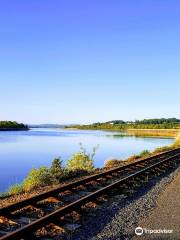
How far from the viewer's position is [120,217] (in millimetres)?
9805

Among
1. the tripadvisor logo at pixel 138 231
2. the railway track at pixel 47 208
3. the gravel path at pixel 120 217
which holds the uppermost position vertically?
the railway track at pixel 47 208

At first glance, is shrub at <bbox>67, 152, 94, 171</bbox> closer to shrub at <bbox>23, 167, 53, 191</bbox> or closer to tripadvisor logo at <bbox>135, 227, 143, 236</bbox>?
shrub at <bbox>23, 167, 53, 191</bbox>


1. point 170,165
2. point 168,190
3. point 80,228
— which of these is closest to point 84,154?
point 170,165

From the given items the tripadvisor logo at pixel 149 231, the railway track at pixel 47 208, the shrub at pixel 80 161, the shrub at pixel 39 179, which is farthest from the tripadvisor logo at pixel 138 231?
the shrub at pixel 80 161

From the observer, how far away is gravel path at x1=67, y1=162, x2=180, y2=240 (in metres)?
8.16

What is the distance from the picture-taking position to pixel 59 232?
8445 mm

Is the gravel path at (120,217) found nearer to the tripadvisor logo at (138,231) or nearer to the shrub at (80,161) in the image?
the tripadvisor logo at (138,231)

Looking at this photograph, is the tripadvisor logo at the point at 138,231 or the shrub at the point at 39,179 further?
the shrub at the point at 39,179

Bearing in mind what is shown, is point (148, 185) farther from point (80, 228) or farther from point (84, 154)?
point (84, 154)

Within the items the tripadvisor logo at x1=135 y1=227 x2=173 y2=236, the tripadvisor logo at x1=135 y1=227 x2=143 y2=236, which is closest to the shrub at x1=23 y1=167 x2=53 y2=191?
the tripadvisor logo at x1=135 y1=227 x2=143 y2=236

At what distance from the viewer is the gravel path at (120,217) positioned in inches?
321

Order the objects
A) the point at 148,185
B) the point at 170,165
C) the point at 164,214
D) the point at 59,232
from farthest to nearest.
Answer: the point at 170,165 < the point at 148,185 < the point at 164,214 < the point at 59,232

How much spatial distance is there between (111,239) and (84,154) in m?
18.6

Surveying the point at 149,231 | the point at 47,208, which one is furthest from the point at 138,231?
the point at 47,208
